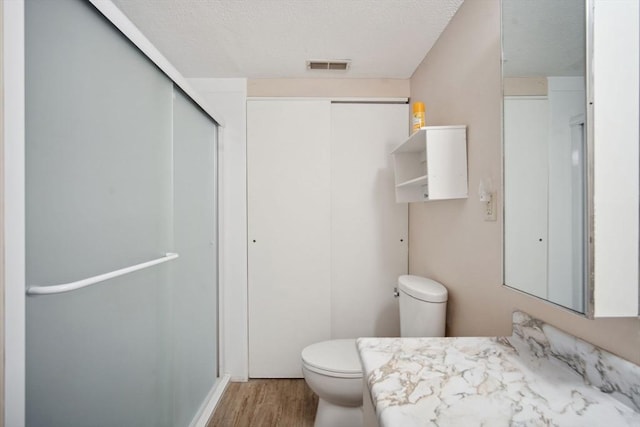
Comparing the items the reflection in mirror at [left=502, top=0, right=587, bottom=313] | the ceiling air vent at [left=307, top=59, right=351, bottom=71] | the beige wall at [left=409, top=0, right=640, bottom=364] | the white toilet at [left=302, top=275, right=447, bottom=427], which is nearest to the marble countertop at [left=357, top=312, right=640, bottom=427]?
the beige wall at [left=409, top=0, right=640, bottom=364]

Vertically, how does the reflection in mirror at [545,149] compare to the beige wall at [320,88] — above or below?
below

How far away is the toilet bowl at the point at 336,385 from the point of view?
4.32 ft

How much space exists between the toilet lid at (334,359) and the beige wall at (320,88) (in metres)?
1.65

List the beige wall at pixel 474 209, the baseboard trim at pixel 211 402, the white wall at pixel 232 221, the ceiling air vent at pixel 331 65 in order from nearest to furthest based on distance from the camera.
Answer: the beige wall at pixel 474 209
the baseboard trim at pixel 211 402
the ceiling air vent at pixel 331 65
the white wall at pixel 232 221

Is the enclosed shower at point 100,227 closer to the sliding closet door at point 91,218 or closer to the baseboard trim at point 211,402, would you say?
the sliding closet door at point 91,218

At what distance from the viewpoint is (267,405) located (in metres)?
1.71

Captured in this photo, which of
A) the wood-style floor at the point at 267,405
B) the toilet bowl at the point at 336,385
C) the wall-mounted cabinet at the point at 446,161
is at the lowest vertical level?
the wood-style floor at the point at 267,405

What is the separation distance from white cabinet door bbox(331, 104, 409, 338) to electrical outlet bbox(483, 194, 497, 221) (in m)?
0.93

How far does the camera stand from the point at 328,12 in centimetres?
136

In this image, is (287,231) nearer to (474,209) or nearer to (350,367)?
(350,367)

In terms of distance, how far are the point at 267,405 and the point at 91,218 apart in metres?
1.50

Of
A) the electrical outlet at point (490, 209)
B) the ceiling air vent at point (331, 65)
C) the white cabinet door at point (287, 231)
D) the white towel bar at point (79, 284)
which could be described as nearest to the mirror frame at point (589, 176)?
the electrical outlet at point (490, 209)

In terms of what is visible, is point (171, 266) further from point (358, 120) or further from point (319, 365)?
point (358, 120)

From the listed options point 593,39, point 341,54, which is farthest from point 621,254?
point 341,54
